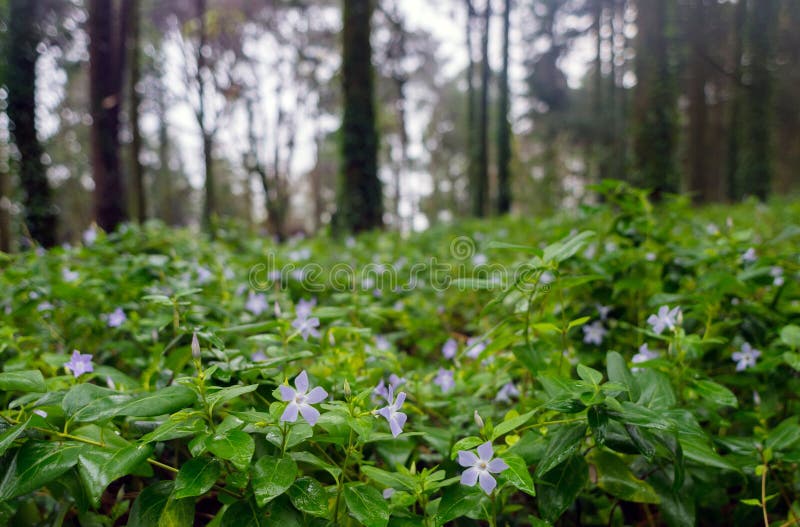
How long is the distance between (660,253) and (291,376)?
1.55 metres

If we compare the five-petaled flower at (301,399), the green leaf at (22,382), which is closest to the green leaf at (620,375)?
the five-petaled flower at (301,399)

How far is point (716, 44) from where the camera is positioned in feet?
54.2

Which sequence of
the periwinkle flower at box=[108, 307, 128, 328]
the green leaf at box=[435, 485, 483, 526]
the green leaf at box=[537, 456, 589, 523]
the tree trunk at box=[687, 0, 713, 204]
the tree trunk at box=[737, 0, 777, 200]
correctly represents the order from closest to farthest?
the green leaf at box=[435, 485, 483, 526] < the green leaf at box=[537, 456, 589, 523] < the periwinkle flower at box=[108, 307, 128, 328] < the tree trunk at box=[737, 0, 777, 200] < the tree trunk at box=[687, 0, 713, 204]

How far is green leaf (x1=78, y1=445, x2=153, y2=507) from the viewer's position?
35.6 inches

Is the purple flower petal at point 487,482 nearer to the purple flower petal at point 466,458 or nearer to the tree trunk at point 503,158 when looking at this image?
the purple flower petal at point 466,458

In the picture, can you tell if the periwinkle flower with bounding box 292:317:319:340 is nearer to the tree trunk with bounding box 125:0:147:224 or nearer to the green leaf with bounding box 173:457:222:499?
the green leaf with bounding box 173:457:222:499

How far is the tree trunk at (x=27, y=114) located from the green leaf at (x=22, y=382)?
6754 millimetres

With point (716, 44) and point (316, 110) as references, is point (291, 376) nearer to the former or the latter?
point (716, 44)

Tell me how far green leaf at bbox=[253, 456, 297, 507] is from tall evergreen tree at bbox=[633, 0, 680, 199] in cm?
872

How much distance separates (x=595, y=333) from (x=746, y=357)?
1.51 ft

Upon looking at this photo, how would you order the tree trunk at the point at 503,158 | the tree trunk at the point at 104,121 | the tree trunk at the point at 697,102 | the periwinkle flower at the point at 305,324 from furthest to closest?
1. the tree trunk at the point at 697,102
2. the tree trunk at the point at 503,158
3. the tree trunk at the point at 104,121
4. the periwinkle flower at the point at 305,324

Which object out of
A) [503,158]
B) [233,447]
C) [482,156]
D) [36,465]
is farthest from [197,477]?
[482,156]

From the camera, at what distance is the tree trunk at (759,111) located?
11.5m

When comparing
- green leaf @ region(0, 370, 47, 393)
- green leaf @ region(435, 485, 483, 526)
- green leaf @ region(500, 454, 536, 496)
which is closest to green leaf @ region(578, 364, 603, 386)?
green leaf @ region(500, 454, 536, 496)
